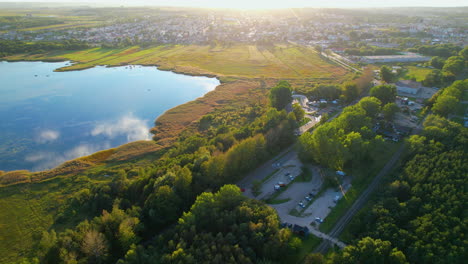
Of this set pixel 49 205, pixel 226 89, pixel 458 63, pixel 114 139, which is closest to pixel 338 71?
pixel 458 63

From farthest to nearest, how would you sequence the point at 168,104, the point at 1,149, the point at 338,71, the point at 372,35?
the point at 372,35
the point at 338,71
the point at 168,104
the point at 1,149

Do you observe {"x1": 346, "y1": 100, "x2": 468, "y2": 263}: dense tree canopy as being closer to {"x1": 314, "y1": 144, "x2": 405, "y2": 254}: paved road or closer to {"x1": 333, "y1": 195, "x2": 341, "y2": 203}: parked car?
{"x1": 314, "y1": 144, "x2": 405, "y2": 254}: paved road

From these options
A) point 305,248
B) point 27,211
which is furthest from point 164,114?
point 305,248

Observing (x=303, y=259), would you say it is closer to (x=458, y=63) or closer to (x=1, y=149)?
(x=1, y=149)

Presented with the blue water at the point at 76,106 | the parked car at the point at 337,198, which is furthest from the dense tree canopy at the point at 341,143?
the blue water at the point at 76,106

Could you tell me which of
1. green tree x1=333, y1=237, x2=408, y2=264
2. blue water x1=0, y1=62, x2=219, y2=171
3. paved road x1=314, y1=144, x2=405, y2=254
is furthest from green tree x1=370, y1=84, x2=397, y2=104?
blue water x1=0, y1=62, x2=219, y2=171

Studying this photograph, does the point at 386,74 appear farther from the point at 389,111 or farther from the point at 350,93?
the point at 389,111

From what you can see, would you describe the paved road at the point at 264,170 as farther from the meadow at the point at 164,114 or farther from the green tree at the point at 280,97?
the meadow at the point at 164,114
